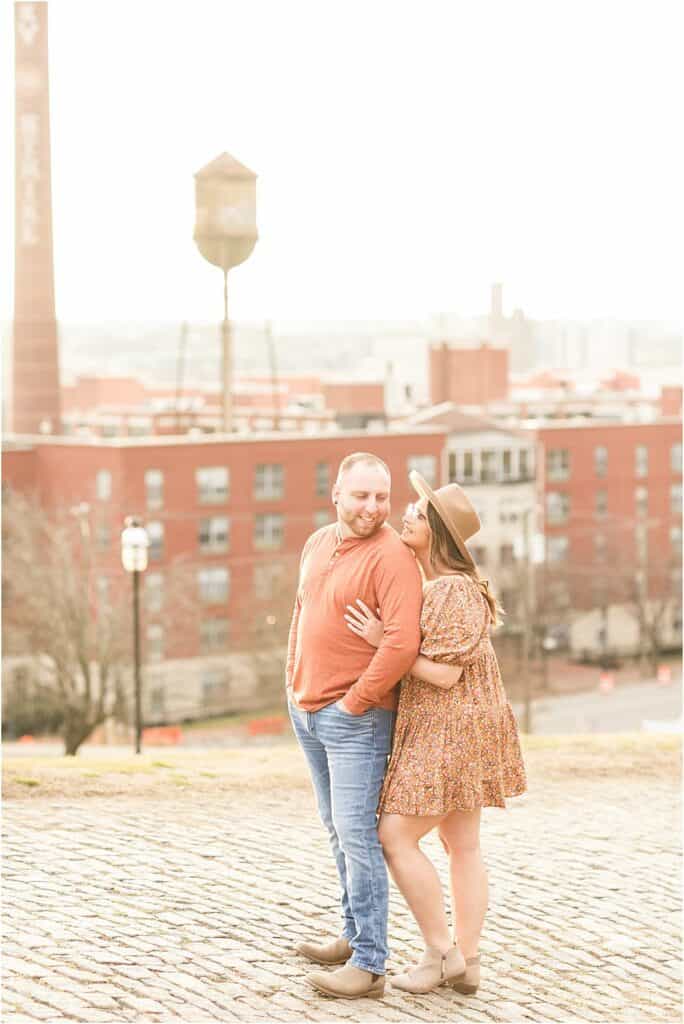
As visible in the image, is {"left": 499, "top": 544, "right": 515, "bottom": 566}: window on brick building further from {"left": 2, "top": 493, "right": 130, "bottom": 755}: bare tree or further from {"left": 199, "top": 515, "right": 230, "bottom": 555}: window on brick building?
{"left": 2, "top": 493, "right": 130, "bottom": 755}: bare tree

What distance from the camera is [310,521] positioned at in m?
59.6

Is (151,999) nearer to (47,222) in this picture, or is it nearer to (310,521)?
(310,521)

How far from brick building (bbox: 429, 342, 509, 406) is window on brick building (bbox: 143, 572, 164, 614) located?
3725cm

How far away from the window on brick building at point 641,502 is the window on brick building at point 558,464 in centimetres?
362

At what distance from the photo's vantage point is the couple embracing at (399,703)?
19.3 feet

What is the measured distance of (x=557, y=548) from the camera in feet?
220

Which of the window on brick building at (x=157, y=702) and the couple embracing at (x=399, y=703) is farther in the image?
the window on brick building at (x=157, y=702)

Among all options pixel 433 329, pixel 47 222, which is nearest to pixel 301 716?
pixel 47 222

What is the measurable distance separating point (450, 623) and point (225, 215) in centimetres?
5350

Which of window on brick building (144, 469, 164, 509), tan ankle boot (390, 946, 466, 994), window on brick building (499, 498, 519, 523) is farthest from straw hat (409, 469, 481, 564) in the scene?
window on brick building (499, 498, 519, 523)

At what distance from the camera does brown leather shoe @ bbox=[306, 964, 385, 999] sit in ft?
19.8

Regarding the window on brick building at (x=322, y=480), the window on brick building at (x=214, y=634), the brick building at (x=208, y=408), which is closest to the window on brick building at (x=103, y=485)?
the window on brick building at (x=214, y=634)

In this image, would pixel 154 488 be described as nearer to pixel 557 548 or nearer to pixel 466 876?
pixel 557 548

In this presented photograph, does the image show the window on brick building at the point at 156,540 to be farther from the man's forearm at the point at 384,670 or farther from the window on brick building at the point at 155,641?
the man's forearm at the point at 384,670
